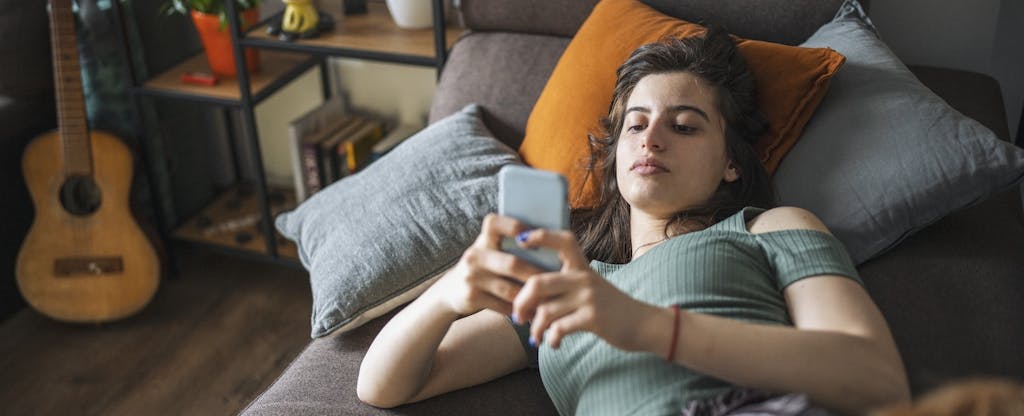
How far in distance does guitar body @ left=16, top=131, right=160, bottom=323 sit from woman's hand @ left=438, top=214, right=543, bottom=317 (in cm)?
151

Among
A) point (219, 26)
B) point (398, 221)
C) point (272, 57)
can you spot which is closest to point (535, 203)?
point (398, 221)

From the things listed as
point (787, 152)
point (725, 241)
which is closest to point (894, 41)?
point (787, 152)

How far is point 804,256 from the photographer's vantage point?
1.20 meters

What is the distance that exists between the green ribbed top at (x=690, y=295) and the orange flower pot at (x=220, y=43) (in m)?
1.41

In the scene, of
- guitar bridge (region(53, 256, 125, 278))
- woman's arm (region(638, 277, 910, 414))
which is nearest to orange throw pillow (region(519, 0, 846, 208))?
woman's arm (region(638, 277, 910, 414))

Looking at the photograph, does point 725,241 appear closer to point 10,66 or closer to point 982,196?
point 982,196

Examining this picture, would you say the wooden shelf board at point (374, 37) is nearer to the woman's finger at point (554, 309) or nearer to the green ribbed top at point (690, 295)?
the green ribbed top at point (690, 295)

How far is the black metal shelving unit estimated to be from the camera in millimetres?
2160

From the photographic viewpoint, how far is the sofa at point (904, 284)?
4.15ft

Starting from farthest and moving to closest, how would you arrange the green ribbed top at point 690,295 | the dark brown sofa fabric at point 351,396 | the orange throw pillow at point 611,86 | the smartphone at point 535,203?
the orange throw pillow at point 611,86, the dark brown sofa fabric at point 351,396, the green ribbed top at point 690,295, the smartphone at point 535,203

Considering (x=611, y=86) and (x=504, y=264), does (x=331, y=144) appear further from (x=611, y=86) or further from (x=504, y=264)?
(x=504, y=264)

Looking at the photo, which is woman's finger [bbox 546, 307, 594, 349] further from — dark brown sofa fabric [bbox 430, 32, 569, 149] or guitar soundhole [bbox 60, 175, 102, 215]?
guitar soundhole [bbox 60, 175, 102, 215]

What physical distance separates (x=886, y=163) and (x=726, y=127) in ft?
0.81

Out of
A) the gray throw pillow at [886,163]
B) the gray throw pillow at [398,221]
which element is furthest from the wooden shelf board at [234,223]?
the gray throw pillow at [886,163]
